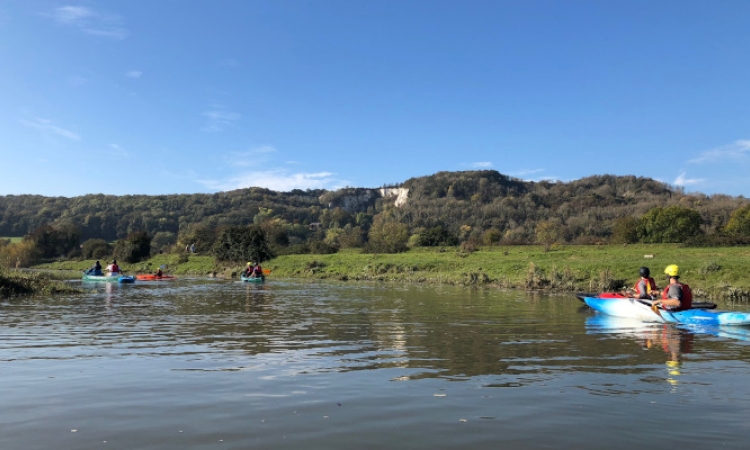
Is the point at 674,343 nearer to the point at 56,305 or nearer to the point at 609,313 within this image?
the point at 609,313

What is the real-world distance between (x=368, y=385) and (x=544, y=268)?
29.8 metres

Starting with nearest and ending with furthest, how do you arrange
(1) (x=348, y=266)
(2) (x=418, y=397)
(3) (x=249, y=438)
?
(3) (x=249, y=438) → (2) (x=418, y=397) → (1) (x=348, y=266)

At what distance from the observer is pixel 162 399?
7207mm

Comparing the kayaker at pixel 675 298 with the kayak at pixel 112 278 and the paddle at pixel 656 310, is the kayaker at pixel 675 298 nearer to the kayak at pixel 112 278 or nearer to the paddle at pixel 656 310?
the paddle at pixel 656 310

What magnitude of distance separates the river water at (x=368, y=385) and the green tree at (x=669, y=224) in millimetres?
51048

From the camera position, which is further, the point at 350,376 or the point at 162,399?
the point at 350,376

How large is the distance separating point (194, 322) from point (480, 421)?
1174cm

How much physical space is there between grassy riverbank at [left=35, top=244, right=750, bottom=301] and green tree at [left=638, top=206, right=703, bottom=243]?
50.7 feet

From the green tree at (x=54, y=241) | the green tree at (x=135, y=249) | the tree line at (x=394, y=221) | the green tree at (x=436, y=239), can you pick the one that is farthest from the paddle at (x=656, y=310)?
the green tree at (x=54, y=241)

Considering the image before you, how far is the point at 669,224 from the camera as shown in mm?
62719

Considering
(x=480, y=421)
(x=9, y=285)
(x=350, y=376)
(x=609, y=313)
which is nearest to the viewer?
(x=480, y=421)

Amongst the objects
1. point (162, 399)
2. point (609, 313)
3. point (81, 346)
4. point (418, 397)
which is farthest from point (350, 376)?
point (609, 313)

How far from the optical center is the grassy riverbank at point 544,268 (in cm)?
2788

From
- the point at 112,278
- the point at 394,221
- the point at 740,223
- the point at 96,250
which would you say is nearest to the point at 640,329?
the point at 112,278
